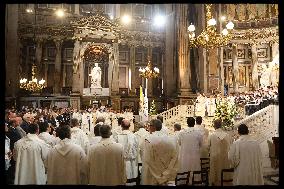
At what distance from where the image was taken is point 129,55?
2858cm

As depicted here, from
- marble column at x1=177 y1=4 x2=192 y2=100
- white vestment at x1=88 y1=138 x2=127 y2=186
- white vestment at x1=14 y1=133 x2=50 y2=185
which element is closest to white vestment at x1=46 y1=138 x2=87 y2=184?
white vestment at x1=88 y1=138 x2=127 y2=186

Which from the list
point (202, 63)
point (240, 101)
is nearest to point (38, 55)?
point (202, 63)

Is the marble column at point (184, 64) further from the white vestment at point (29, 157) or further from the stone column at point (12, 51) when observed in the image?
the white vestment at point (29, 157)

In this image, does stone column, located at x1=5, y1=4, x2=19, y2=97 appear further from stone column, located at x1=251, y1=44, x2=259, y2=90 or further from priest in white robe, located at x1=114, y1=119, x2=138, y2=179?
stone column, located at x1=251, y1=44, x2=259, y2=90

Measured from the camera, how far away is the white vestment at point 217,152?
816 cm

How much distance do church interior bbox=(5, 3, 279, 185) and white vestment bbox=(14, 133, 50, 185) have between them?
51.6 ft

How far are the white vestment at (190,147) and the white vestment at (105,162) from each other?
2.85 meters

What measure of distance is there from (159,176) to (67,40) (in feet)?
73.4

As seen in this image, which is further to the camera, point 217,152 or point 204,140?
point 204,140

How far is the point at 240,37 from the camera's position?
27.7m

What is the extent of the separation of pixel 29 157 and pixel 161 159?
2.55 meters

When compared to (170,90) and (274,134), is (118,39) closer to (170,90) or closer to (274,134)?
(170,90)

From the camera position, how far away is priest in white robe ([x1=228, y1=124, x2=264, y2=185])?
660 centimetres

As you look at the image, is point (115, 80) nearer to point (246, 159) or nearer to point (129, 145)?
point (129, 145)
